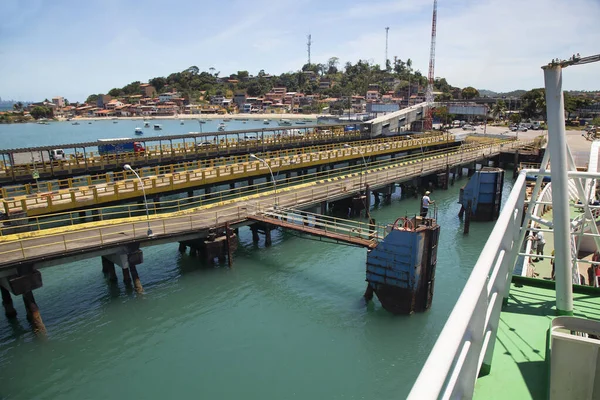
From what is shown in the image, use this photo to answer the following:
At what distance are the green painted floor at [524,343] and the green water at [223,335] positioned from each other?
25.6ft

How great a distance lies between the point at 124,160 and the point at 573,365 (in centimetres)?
4647

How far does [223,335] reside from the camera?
18.7 metres

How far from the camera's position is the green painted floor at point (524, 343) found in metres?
6.16

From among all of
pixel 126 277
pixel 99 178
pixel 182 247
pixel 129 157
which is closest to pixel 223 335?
pixel 126 277

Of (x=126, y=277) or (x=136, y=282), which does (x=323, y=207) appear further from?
(x=126, y=277)

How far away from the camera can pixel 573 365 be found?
5.70 m

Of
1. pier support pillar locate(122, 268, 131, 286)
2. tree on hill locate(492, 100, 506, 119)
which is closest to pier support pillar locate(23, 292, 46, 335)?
pier support pillar locate(122, 268, 131, 286)

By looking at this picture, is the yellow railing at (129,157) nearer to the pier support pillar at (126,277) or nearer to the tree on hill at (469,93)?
the pier support pillar at (126,277)

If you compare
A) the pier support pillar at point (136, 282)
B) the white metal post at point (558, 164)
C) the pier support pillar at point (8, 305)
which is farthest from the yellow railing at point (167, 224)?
the white metal post at point (558, 164)

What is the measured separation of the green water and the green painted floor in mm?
7806

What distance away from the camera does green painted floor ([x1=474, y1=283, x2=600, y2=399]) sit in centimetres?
616

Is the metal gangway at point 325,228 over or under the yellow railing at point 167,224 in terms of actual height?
under

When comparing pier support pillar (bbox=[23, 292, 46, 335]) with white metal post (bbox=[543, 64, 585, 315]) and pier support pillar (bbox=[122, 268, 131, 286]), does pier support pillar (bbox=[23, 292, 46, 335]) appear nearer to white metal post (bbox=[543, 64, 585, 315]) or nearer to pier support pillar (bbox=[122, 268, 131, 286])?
pier support pillar (bbox=[122, 268, 131, 286])

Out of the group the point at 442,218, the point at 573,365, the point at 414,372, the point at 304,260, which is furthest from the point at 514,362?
the point at 442,218
